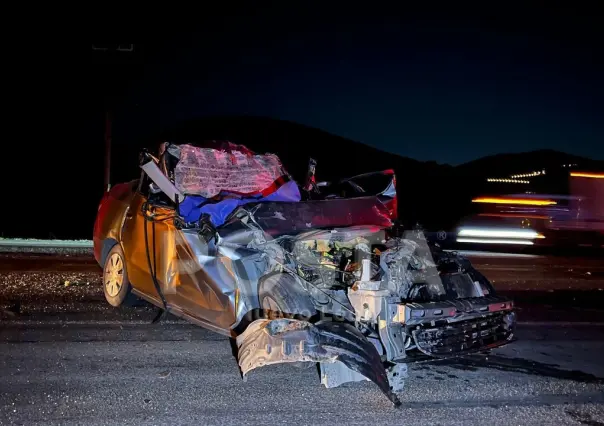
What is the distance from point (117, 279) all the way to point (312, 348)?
3754mm

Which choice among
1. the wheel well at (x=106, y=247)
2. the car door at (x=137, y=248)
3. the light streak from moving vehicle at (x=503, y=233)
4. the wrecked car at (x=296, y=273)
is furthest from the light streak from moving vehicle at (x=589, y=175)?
the car door at (x=137, y=248)

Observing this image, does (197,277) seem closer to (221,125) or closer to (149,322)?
(149,322)

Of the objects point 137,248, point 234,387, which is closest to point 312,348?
point 234,387

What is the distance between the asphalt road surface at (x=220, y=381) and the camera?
417 cm

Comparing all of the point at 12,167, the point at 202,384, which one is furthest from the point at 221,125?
the point at 202,384

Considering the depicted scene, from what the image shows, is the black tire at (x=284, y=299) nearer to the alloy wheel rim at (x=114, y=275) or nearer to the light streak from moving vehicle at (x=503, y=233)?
the alloy wheel rim at (x=114, y=275)

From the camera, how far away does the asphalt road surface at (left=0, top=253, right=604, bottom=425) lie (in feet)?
13.7

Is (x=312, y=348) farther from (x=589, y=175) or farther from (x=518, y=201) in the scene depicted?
(x=589, y=175)

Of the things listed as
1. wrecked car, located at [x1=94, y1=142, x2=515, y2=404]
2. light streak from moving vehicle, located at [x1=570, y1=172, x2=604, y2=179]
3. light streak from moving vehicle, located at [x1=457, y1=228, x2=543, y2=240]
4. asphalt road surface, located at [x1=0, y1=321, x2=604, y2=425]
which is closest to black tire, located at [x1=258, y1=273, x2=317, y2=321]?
wrecked car, located at [x1=94, y1=142, x2=515, y2=404]

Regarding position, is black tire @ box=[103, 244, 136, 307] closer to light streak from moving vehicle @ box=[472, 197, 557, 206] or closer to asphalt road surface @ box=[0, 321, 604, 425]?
asphalt road surface @ box=[0, 321, 604, 425]

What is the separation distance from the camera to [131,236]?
6.61 m

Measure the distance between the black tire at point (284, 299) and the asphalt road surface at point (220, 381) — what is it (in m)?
0.56

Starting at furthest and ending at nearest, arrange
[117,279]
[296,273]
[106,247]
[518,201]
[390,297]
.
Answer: [518,201], [106,247], [117,279], [296,273], [390,297]

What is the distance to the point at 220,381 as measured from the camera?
4.88 meters
